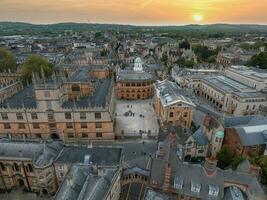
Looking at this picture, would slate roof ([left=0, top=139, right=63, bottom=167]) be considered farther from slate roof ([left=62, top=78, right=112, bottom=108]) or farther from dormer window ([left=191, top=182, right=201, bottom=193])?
dormer window ([left=191, top=182, right=201, bottom=193])

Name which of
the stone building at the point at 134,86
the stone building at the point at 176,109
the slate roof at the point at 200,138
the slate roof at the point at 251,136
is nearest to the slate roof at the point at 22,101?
the stone building at the point at 134,86

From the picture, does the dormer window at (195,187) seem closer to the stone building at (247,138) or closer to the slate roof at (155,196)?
the slate roof at (155,196)

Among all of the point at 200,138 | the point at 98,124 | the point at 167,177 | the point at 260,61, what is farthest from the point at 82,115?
the point at 260,61

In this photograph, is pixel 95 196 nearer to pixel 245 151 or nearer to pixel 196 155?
pixel 196 155

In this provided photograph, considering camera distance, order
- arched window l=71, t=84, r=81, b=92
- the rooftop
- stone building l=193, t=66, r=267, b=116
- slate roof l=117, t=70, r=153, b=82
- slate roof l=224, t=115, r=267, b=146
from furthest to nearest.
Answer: slate roof l=117, t=70, r=153, b=82 < arched window l=71, t=84, r=81, b=92 < stone building l=193, t=66, r=267, b=116 < the rooftop < slate roof l=224, t=115, r=267, b=146

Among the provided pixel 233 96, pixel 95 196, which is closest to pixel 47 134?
pixel 95 196

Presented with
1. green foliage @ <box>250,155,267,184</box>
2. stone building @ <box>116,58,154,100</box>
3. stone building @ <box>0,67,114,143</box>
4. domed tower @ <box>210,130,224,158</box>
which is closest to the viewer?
green foliage @ <box>250,155,267,184</box>

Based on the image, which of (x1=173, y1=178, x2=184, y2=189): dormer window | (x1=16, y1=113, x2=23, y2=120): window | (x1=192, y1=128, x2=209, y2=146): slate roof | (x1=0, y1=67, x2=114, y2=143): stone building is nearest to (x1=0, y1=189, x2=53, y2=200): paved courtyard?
(x1=0, y1=67, x2=114, y2=143): stone building
